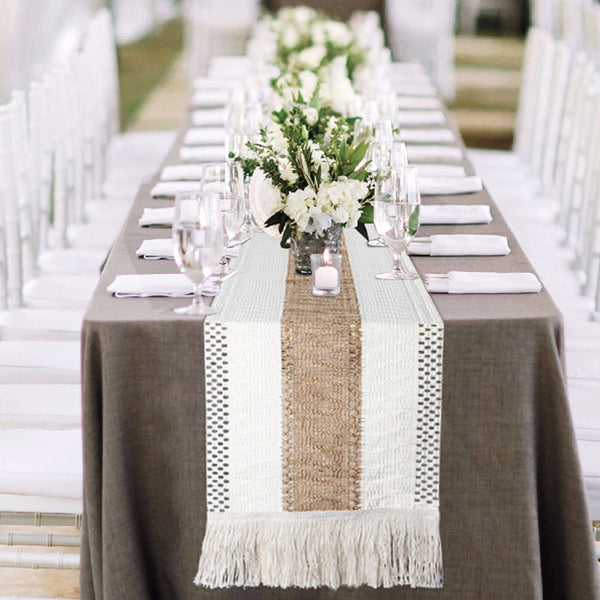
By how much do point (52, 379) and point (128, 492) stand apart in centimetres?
63

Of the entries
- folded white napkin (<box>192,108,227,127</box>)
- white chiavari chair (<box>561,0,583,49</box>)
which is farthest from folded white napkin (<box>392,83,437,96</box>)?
white chiavari chair (<box>561,0,583,49</box>)

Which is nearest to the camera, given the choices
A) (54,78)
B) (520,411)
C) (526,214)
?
(520,411)

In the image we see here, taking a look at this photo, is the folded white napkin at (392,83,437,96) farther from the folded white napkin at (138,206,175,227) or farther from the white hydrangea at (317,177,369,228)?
the white hydrangea at (317,177,369,228)

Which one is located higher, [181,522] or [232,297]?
[232,297]

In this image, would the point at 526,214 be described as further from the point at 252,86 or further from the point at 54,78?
the point at 54,78

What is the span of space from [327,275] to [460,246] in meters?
0.45

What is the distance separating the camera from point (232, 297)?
1934mm

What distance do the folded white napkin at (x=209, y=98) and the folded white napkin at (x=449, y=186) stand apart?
160 cm

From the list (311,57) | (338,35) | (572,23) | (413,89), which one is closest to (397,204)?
(311,57)

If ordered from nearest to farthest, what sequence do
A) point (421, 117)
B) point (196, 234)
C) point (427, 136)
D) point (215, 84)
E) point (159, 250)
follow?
point (196, 234), point (159, 250), point (427, 136), point (421, 117), point (215, 84)

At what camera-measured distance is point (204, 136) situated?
3.65 meters

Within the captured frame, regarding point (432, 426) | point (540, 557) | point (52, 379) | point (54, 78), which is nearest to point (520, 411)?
point (432, 426)

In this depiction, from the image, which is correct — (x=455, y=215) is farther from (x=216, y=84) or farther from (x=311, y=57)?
(x=216, y=84)

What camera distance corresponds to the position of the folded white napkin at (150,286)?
1.93m
